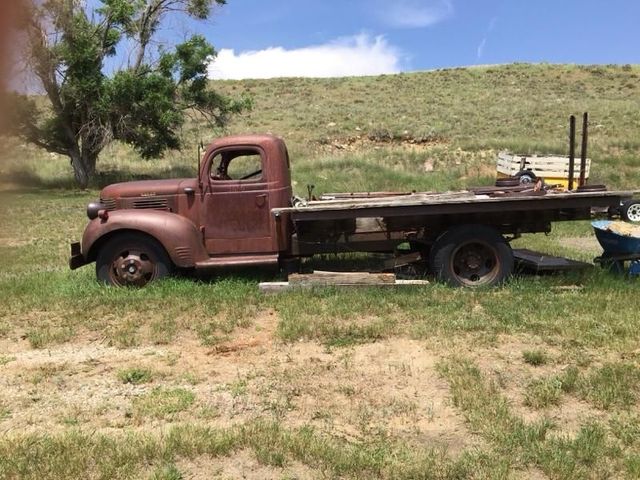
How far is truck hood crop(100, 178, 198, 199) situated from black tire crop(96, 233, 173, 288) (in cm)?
59

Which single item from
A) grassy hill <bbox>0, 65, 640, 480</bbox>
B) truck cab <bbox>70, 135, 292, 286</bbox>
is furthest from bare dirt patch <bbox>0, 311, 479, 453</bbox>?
truck cab <bbox>70, 135, 292, 286</bbox>

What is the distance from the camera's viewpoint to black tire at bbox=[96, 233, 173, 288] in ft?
24.5

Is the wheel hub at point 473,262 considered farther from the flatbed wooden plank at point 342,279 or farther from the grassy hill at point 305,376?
the flatbed wooden plank at point 342,279

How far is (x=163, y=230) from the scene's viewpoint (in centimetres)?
726

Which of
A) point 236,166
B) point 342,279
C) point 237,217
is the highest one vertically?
point 236,166

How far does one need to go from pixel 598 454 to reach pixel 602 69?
54.1 metres

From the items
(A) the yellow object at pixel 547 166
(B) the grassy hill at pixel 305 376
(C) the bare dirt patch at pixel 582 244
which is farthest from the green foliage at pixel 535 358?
(A) the yellow object at pixel 547 166

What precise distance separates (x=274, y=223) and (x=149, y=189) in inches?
66.3

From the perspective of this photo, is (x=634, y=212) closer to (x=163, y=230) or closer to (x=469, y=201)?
(x=469, y=201)

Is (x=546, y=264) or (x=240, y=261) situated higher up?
(x=240, y=261)

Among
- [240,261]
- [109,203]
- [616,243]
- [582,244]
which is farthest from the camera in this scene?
[582,244]

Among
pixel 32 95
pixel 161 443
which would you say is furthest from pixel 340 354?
pixel 32 95

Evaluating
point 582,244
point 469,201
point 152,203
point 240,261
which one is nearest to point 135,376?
point 240,261

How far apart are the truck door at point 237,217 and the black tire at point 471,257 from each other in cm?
205
